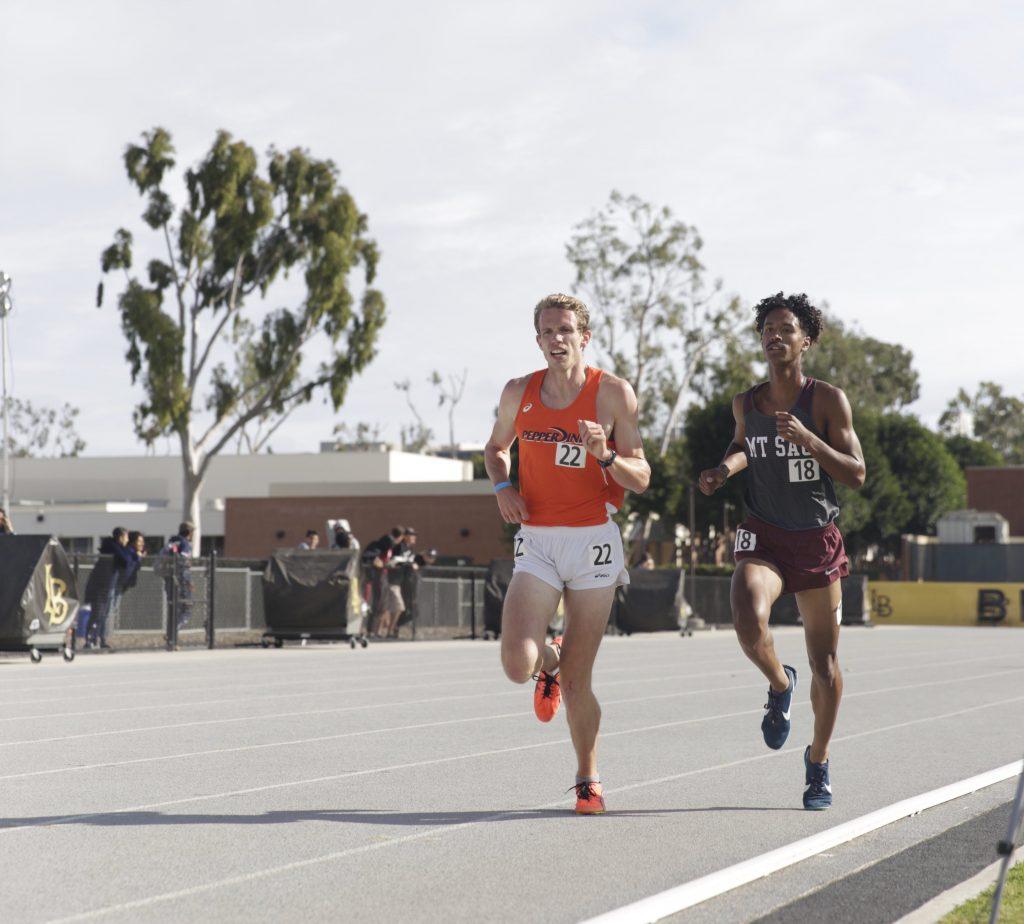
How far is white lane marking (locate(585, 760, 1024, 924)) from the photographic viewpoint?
4.77 meters

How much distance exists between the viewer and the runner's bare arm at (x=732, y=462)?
6.92 meters

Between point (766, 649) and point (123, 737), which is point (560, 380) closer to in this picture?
point (766, 649)

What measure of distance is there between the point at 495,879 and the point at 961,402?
110 meters

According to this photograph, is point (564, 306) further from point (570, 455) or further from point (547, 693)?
point (547, 693)

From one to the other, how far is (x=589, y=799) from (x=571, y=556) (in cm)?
102

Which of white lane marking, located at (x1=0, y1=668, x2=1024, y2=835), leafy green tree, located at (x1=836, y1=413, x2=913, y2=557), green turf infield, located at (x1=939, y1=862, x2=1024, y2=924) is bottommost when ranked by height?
white lane marking, located at (x1=0, y1=668, x2=1024, y2=835)

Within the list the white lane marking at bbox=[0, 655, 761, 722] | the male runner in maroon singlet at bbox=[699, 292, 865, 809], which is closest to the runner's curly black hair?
the male runner in maroon singlet at bbox=[699, 292, 865, 809]

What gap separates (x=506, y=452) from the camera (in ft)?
22.2

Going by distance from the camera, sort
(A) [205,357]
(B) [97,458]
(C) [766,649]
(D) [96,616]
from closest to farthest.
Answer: (C) [766,649] < (D) [96,616] < (A) [205,357] < (B) [97,458]

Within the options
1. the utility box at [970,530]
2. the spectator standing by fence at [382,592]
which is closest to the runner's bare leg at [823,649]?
the spectator standing by fence at [382,592]

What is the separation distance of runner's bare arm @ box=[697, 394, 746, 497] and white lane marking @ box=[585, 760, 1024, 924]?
4.87 ft

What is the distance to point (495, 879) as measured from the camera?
17.7ft

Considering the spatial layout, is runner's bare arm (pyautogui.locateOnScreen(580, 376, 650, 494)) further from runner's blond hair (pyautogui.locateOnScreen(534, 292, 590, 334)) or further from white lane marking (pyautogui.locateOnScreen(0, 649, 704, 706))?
white lane marking (pyautogui.locateOnScreen(0, 649, 704, 706))

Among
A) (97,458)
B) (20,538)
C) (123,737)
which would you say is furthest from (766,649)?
(97,458)
